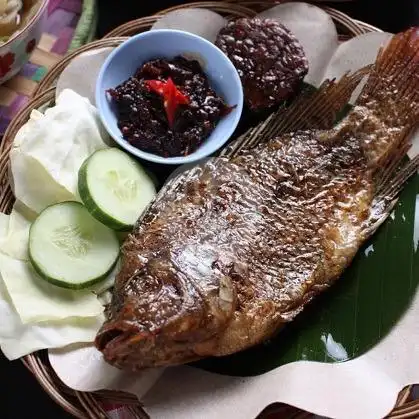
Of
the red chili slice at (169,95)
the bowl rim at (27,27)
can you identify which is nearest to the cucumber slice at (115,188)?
the red chili slice at (169,95)

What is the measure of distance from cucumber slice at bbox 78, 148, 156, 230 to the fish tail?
0.83 meters

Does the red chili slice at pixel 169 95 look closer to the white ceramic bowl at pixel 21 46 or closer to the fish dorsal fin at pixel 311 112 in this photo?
the fish dorsal fin at pixel 311 112

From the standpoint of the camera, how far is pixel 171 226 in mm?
2314

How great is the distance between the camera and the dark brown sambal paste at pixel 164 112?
2.64 metres

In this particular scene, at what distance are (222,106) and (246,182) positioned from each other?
42 centimetres

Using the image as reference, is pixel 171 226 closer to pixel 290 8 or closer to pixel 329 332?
pixel 329 332

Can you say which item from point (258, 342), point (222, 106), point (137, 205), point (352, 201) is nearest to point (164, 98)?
point (222, 106)

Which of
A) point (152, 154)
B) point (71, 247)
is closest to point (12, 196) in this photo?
point (71, 247)

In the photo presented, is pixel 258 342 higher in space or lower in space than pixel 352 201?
lower

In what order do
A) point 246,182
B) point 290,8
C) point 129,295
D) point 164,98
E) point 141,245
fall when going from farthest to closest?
point 290,8, point 164,98, point 246,182, point 141,245, point 129,295

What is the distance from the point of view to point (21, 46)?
9.20 ft

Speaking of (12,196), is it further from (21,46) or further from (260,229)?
(260,229)

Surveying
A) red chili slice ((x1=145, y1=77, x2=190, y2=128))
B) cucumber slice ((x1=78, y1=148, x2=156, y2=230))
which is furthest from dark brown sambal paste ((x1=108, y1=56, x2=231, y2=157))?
cucumber slice ((x1=78, y1=148, x2=156, y2=230))

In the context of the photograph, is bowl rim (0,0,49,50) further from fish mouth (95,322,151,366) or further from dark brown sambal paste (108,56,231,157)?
fish mouth (95,322,151,366)
